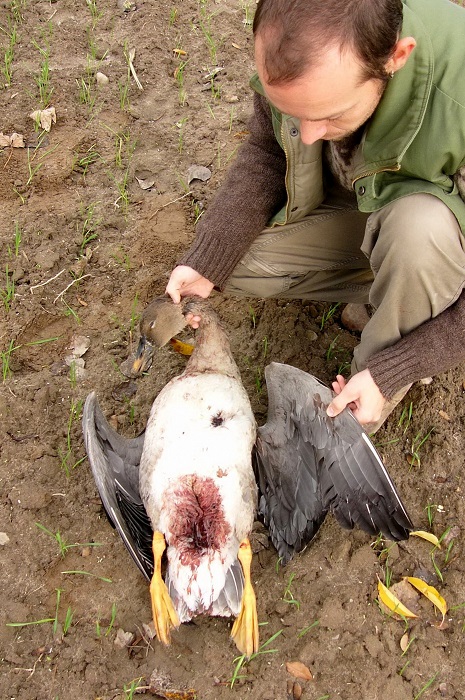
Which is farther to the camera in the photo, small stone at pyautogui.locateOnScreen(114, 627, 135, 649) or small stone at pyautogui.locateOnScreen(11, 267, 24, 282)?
small stone at pyautogui.locateOnScreen(11, 267, 24, 282)

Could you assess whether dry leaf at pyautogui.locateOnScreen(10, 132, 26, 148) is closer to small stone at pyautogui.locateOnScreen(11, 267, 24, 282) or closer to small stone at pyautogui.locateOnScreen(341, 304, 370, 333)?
small stone at pyautogui.locateOnScreen(11, 267, 24, 282)

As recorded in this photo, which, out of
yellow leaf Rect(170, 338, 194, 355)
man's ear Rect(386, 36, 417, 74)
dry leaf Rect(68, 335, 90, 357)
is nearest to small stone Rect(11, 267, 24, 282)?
dry leaf Rect(68, 335, 90, 357)

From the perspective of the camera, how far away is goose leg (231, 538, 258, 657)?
97.1 inches

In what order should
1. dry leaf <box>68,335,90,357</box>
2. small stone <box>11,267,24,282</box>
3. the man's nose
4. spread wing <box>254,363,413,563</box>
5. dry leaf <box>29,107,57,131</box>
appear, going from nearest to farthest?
the man's nose, spread wing <box>254,363,413,563</box>, dry leaf <box>68,335,90,357</box>, small stone <box>11,267,24,282</box>, dry leaf <box>29,107,57,131</box>

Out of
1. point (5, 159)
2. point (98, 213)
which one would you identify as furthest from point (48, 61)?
point (98, 213)

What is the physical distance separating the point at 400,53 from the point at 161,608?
6.58 feet

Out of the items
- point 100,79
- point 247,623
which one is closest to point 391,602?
point 247,623

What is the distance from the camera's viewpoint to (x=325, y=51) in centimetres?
180

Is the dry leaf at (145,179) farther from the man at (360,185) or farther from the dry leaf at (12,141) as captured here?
the man at (360,185)

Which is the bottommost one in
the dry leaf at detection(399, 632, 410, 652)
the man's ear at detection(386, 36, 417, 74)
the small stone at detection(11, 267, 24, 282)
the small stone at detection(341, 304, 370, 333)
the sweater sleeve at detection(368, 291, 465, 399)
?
the dry leaf at detection(399, 632, 410, 652)

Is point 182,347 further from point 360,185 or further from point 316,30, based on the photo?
point 316,30

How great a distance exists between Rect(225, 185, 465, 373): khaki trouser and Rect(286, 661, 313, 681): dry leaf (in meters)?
1.15

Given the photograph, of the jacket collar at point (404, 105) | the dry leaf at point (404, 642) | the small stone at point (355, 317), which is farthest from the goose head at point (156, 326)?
the dry leaf at point (404, 642)

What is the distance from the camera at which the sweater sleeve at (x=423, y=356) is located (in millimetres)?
2480
